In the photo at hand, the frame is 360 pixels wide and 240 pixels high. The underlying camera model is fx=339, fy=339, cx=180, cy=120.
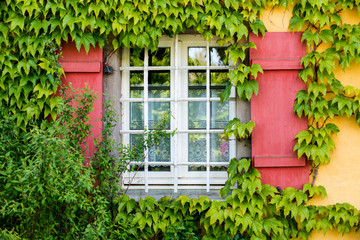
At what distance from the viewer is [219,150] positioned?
144 inches

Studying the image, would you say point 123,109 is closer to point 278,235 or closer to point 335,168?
point 278,235

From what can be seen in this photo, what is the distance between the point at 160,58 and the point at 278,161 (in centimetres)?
165

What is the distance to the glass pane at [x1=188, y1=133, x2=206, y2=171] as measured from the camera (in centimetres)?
366

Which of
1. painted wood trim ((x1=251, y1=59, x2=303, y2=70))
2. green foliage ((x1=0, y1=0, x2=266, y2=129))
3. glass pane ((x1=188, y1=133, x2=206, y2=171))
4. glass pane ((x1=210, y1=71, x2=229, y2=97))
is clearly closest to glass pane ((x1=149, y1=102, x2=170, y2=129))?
glass pane ((x1=188, y1=133, x2=206, y2=171))

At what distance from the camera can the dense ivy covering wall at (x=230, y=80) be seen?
3260 millimetres

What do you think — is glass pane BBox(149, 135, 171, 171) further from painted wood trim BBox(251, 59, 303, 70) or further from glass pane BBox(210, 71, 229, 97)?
painted wood trim BBox(251, 59, 303, 70)

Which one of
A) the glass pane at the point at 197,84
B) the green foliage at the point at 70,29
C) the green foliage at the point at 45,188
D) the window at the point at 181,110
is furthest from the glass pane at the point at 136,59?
the green foliage at the point at 45,188

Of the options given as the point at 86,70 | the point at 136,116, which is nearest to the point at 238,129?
the point at 136,116

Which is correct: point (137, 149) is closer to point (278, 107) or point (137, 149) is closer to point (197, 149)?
point (197, 149)

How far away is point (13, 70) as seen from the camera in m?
3.28

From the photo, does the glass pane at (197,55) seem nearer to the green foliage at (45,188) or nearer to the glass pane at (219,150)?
the glass pane at (219,150)

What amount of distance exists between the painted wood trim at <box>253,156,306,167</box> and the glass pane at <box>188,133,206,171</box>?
0.58 metres

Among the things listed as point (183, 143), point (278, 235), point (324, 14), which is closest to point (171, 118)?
point (183, 143)

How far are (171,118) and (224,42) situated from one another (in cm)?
97
